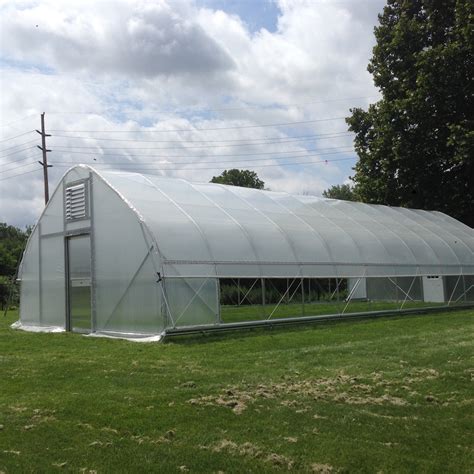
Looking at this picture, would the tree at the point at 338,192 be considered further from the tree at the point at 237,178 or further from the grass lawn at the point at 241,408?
the grass lawn at the point at 241,408

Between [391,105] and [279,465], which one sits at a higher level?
[391,105]

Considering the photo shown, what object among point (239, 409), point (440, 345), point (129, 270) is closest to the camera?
point (239, 409)

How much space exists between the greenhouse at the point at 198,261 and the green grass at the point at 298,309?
0.14 ft

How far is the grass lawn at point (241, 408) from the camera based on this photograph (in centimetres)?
609

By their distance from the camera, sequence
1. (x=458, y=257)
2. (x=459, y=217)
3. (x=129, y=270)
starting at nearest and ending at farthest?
(x=129, y=270) → (x=458, y=257) → (x=459, y=217)

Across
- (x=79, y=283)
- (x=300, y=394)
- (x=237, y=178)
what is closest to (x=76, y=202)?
(x=79, y=283)

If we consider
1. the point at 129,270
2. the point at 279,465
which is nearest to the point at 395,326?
the point at 129,270

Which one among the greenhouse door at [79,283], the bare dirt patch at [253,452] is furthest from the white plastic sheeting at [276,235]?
the bare dirt patch at [253,452]

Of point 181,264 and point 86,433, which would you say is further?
point 181,264

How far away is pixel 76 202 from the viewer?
20.4 meters

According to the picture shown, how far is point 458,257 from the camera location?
2792cm

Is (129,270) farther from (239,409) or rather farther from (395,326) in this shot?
(239,409)

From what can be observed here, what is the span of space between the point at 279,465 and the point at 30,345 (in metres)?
11.6

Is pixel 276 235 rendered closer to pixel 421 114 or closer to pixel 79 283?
pixel 79 283
